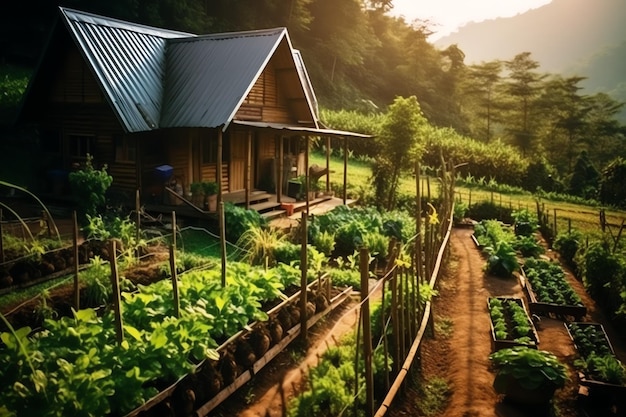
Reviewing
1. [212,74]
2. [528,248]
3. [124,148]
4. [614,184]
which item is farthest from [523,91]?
[124,148]

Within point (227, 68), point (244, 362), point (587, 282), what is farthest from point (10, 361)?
point (227, 68)

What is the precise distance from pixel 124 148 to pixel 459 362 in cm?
1179

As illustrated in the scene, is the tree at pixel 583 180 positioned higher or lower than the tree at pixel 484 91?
lower

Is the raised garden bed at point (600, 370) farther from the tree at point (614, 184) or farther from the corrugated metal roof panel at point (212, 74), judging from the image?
the tree at point (614, 184)

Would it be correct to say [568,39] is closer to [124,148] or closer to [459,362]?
[124,148]

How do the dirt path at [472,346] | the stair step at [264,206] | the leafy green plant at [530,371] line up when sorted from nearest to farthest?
the leafy green plant at [530,371] → the dirt path at [472,346] → the stair step at [264,206]

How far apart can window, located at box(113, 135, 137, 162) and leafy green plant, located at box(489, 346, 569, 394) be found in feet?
39.6

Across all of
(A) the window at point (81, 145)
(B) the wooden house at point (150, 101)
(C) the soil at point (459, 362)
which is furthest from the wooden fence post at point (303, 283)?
(A) the window at point (81, 145)

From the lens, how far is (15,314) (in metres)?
6.66

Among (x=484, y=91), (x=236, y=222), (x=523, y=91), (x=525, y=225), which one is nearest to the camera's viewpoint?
(x=236, y=222)

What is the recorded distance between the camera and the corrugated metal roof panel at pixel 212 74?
14.3 metres

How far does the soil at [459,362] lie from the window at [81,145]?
11043 millimetres

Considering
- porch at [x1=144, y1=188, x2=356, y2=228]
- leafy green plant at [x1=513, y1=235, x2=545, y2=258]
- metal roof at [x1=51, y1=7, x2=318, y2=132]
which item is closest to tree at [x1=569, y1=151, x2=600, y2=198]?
leafy green plant at [x1=513, y1=235, x2=545, y2=258]

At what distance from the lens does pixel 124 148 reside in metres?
14.7
